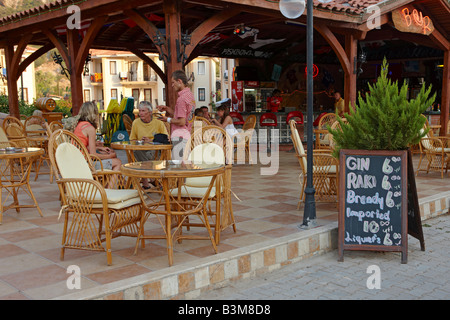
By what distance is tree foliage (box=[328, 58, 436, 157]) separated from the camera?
146 inches

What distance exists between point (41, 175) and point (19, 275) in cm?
491

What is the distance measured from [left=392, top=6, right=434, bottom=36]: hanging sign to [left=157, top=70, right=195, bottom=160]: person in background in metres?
5.78

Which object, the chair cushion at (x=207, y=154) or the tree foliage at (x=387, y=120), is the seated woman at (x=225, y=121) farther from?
the tree foliage at (x=387, y=120)

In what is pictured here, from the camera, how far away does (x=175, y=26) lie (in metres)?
6.28

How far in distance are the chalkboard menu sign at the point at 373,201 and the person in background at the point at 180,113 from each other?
2.13m

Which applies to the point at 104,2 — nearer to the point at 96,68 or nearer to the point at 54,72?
the point at 96,68

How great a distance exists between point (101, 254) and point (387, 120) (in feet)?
8.20

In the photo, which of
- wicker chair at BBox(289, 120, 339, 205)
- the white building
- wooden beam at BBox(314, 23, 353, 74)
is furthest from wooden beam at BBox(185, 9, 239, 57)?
the white building

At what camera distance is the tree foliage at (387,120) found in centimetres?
371

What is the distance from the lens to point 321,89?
1755 centimetres

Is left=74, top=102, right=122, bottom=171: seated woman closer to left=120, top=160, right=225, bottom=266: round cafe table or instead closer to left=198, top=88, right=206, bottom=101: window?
left=120, top=160, right=225, bottom=266: round cafe table

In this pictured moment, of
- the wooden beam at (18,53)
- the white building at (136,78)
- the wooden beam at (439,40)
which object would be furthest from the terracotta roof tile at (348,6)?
the white building at (136,78)

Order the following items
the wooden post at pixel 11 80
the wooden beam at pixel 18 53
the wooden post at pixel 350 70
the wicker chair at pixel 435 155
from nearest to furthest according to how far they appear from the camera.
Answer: the wicker chair at pixel 435 155
the wooden post at pixel 350 70
the wooden beam at pixel 18 53
the wooden post at pixel 11 80
